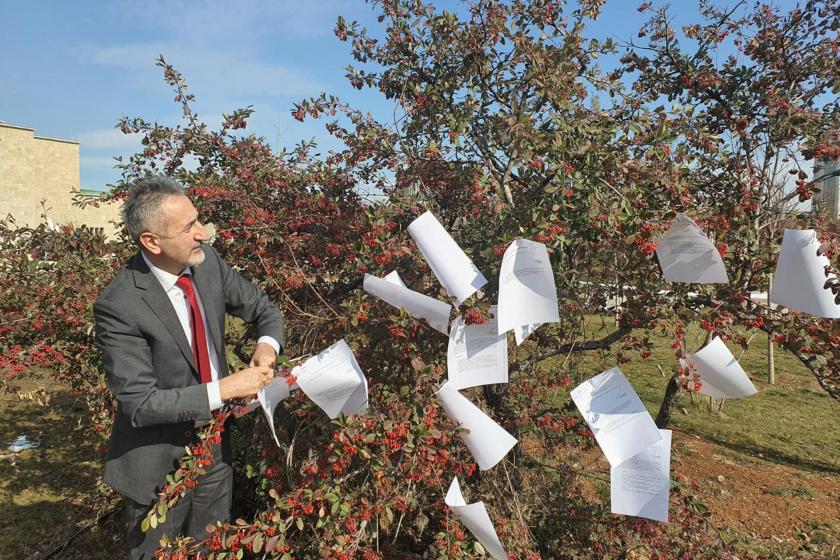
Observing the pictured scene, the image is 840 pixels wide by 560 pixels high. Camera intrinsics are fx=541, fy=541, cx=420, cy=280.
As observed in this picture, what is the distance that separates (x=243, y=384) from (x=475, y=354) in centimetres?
78

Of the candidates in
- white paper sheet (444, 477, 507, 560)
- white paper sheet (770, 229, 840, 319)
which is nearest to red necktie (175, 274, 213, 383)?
white paper sheet (444, 477, 507, 560)

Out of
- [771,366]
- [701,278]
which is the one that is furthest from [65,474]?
[771,366]

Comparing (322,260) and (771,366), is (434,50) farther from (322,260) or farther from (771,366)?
(771,366)

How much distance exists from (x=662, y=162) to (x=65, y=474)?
15.5 ft

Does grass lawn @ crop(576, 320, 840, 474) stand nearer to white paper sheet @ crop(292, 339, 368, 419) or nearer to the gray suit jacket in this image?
white paper sheet @ crop(292, 339, 368, 419)

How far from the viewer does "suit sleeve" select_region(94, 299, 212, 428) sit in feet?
5.86

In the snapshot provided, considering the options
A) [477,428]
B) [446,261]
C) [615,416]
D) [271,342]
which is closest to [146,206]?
[271,342]

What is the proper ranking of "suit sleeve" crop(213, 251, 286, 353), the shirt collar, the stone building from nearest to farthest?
the shirt collar
"suit sleeve" crop(213, 251, 286, 353)
the stone building

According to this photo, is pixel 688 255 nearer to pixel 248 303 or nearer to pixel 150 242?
pixel 248 303

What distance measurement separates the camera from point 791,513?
11.5 ft

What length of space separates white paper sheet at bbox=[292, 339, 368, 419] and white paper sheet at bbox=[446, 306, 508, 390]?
1.04 feet

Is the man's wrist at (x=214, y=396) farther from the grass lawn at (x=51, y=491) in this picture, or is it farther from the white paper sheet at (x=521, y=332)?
the grass lawn at (x=51, y=491)

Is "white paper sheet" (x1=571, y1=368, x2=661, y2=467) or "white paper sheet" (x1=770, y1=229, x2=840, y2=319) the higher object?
"white paper sheet" (x1=770, y1=229, x2=840, y2=319)

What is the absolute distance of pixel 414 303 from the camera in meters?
1.81
